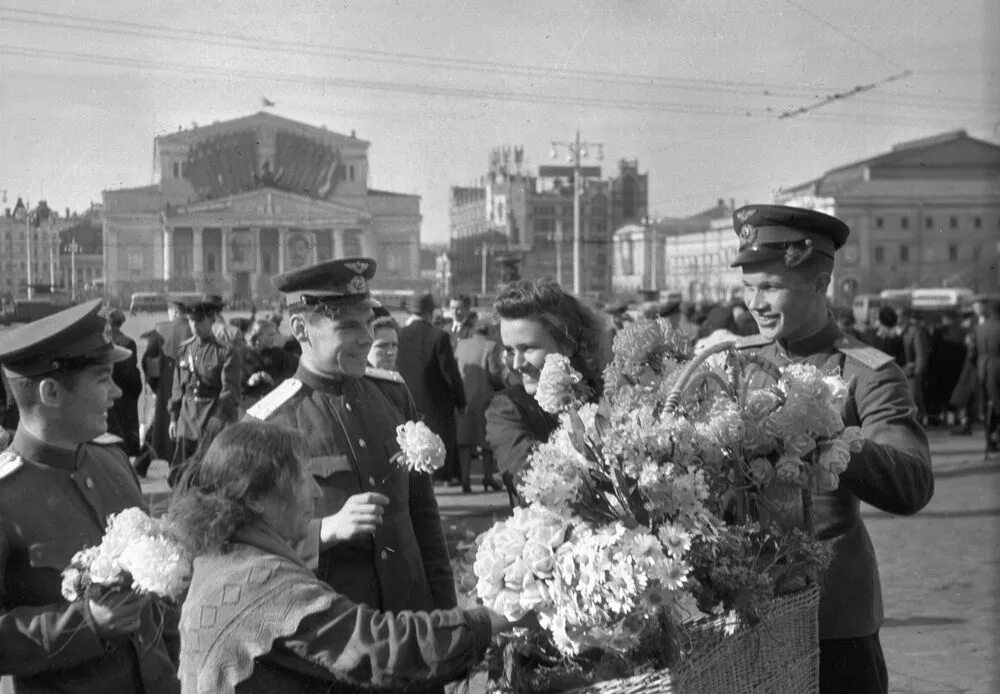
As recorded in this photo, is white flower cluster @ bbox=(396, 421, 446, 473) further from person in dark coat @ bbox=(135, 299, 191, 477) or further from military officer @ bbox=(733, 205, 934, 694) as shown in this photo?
person in dark coat @ bbox=(135, 299, 191, 477)

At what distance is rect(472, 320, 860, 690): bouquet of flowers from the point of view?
2.15 metres

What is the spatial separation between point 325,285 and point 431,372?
761cm

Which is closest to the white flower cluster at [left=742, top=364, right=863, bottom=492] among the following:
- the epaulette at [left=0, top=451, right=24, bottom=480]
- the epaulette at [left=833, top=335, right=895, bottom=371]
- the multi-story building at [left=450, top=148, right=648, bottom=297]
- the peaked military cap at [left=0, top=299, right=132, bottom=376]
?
the epaulette at [left=833, top=335, right=895, bottom=371]

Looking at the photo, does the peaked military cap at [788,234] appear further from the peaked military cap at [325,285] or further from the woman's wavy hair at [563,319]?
the peaked military cap at [325,285]

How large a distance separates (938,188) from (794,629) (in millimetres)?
28064

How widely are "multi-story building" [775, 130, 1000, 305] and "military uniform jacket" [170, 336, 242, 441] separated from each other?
15.7m

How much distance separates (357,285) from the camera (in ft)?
11.7

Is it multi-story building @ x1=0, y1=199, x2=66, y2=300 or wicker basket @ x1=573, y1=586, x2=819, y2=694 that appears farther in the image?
multi-story building @ x1=0, y1=199, x2=66, y2=300

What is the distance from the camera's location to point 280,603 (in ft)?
7.81

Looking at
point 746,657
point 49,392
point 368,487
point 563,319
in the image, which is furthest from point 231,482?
point 563,319

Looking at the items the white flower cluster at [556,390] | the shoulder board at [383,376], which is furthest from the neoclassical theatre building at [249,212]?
the white flower cluster at [556,390]

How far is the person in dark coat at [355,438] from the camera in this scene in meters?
3.21

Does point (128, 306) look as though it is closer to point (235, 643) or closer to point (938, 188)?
point (235, 643)

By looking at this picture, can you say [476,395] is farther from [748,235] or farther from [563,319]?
[748,235]
